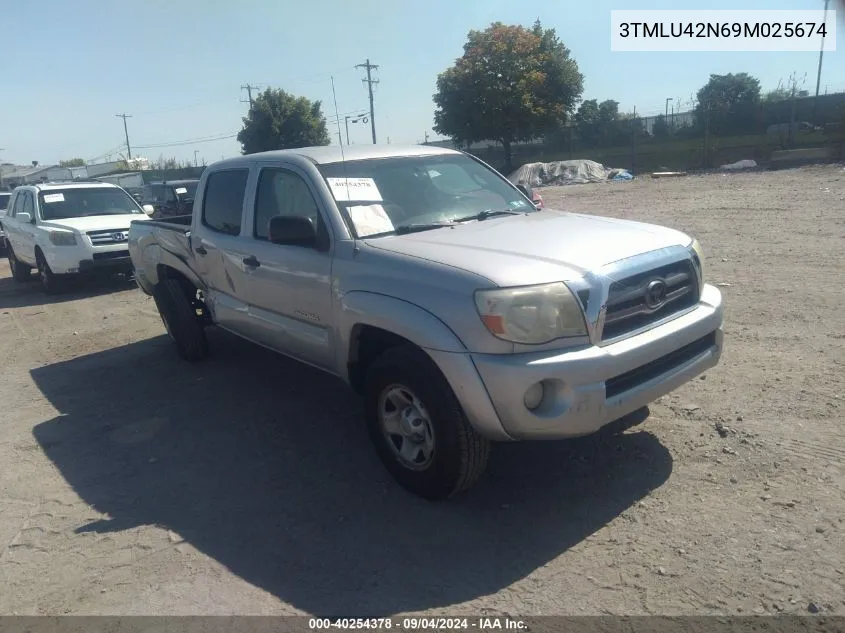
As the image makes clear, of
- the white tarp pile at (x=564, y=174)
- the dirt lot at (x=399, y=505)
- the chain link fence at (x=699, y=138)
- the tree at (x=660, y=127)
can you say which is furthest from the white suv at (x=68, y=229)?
Result: the tree at (x=660, y=127)

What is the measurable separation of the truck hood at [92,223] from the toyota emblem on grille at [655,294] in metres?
9.87

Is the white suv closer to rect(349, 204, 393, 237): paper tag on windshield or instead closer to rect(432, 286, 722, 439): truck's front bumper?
rect(349, 204, 393, 237): paper tag on windshield

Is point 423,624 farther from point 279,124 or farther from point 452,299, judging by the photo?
point 279,124

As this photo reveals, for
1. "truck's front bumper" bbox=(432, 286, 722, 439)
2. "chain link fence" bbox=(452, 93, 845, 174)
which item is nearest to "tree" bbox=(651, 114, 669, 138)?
"chain link fence" bbox=(452, 93, 845, 174)

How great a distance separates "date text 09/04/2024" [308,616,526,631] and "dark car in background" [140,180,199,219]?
42.6ft

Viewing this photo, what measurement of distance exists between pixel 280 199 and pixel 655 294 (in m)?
2.67

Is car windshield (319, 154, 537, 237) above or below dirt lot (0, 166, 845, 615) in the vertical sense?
above

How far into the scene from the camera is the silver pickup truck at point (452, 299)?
10.2 ft

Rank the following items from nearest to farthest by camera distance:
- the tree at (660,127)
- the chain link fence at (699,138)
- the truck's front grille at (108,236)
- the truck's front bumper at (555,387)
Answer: the truck's front bumper at (555,387) < the truck's front grille at (108,236) < the chain link fence at (699,138) < the tree at (660,127)

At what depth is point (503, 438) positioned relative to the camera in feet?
10.5

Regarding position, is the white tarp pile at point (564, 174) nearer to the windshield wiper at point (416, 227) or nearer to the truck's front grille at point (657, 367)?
the windshield wiper at point (416, 227)

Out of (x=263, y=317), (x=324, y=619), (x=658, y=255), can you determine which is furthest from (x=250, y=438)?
(x=658, y=255)

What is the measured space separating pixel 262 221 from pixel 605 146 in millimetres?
37799

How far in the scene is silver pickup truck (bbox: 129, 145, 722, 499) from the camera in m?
3.12
